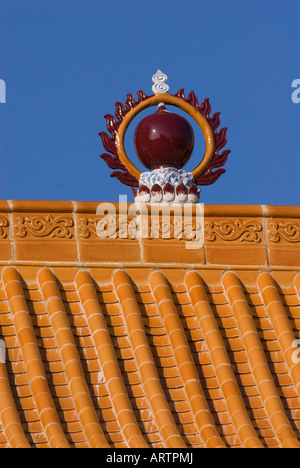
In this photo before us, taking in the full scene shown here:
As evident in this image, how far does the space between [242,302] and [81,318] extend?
108 centimetres

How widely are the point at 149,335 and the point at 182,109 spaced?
6.49ft

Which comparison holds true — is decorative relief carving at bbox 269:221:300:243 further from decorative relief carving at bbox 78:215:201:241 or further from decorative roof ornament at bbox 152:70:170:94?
decorative roof ornament at bbox 152:70:170:94

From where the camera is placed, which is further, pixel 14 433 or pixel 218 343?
pixel 218 343

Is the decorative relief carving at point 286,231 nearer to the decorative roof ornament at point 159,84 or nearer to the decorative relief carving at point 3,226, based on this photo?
the decorative roof ornament at point 159,84

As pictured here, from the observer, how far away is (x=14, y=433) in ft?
26.0

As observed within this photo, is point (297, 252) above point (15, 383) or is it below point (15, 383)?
above

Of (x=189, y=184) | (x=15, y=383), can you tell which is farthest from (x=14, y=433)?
(x=189, y=184)

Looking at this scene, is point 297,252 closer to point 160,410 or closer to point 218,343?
point 218,343

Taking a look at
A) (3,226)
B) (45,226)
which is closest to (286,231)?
(45,226)

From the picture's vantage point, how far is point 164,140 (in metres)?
9.73

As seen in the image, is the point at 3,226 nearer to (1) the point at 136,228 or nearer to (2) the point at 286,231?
(1) the point at 136,228

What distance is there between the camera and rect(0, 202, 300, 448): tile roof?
324 inches

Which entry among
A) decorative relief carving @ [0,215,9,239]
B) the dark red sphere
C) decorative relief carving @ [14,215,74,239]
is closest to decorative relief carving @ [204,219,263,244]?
the dark red sphere
